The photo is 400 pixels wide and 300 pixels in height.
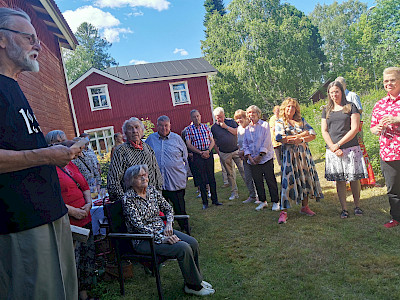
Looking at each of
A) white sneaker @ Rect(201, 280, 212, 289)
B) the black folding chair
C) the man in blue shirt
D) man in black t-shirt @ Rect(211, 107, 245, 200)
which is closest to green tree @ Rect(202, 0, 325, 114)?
man in black t-shirt @ Rect(211, 107, 245, 200)

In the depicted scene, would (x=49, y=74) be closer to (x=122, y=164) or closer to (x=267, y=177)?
(x=122, y=164)

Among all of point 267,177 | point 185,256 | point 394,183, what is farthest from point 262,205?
point 185,256

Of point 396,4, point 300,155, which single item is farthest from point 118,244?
point 396,4

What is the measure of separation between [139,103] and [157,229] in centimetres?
1819

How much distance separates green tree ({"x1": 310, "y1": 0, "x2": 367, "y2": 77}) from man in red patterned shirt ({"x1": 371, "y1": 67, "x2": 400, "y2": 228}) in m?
46.3

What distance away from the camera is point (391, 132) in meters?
3.78

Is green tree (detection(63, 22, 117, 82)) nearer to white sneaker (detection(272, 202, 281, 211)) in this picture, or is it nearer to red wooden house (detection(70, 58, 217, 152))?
red wooden house (detection(70, 58, 217, 152))

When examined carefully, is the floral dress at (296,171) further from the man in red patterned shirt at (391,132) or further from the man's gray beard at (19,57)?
the man's gray beard at (19,57)

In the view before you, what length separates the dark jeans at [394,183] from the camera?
383 centimetres

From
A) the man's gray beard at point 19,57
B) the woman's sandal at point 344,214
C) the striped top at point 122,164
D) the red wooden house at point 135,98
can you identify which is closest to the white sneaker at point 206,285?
the striped top at point 122,164

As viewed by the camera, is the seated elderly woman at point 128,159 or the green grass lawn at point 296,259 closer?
the green grass lawn at point 296,259

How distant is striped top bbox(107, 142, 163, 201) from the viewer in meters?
3.76

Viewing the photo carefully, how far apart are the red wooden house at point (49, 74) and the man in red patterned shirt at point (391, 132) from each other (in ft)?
19.0

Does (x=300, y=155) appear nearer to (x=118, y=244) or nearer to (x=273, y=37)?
(x=118, y=244)
